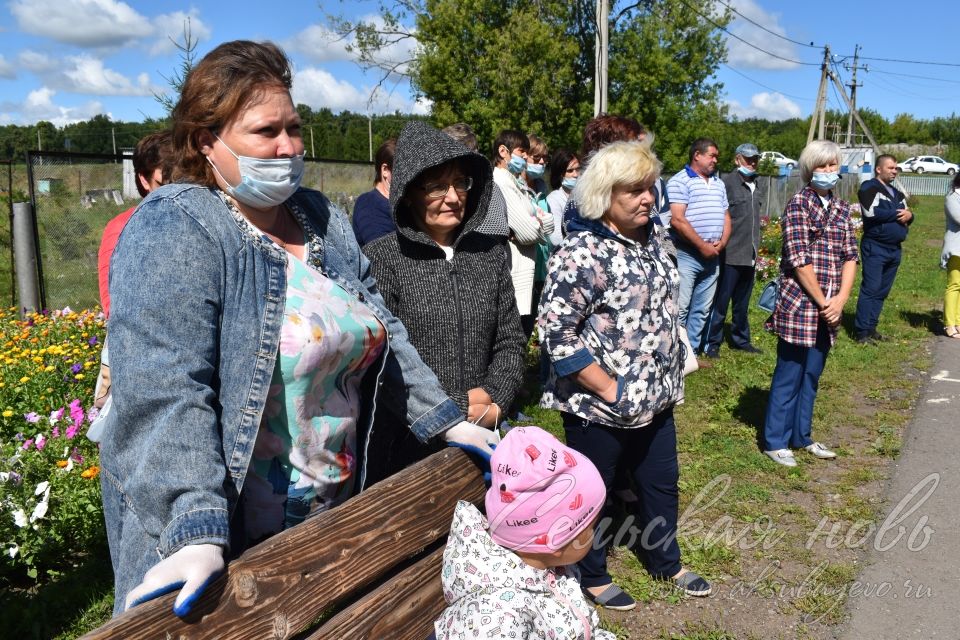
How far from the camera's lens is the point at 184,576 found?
134 cm

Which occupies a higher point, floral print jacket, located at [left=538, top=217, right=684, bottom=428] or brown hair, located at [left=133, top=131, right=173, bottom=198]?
brown hair, located at [left=133, top=131, right=173, bottom=198]

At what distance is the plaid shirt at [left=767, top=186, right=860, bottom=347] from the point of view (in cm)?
464

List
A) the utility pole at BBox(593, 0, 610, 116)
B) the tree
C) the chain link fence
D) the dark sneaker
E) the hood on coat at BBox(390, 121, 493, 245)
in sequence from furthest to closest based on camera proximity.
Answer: the tree → the utility pole at BBox(593, 0, 610, 116) → the chain link fence → the dark sneaker → the hood on coat at BBox(390, 121, 493, 245)

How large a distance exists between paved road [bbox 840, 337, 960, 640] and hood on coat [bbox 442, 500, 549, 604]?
1.95 metres

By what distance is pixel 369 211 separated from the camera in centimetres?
438

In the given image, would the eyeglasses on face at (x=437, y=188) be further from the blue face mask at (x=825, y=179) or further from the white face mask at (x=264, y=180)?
the blue face mask at (x=825, y=179)

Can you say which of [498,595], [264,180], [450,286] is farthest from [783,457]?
[264,180]

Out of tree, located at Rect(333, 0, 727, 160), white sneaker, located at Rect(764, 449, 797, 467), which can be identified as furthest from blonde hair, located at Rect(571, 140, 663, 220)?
tree, located at Rect(333, 0, 727, 160)

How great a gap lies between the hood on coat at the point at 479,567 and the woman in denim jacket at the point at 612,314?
45.6 inches

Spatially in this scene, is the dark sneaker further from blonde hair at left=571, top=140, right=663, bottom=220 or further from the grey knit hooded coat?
blonde hair at left=571, top=140, right=663, bottom=220

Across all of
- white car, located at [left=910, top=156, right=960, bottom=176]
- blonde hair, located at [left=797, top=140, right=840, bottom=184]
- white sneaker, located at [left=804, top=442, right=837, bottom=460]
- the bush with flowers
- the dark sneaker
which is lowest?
the dark sneaker

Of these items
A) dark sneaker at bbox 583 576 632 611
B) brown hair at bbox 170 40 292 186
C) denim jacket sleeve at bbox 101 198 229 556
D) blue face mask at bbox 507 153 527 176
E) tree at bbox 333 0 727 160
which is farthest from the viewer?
tree at bbox 333 0 727 160

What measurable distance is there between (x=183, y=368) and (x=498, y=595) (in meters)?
0.89

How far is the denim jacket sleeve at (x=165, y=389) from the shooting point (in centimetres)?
140
